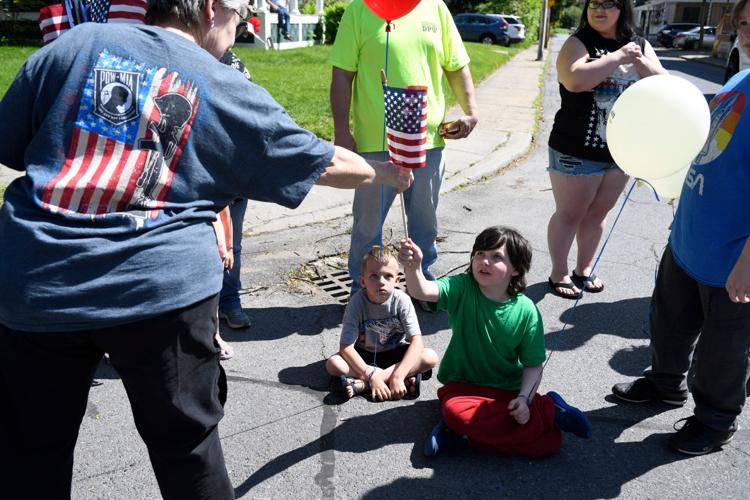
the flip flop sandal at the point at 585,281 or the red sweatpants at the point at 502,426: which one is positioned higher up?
the red sweatpants at the point at 502,426

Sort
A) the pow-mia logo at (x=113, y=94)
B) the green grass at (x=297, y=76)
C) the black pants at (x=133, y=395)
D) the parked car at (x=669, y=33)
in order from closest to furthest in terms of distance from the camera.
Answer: the pow-mia logo at (x=113, y=94)
the black pants at (x=133, y=395)
the green grass at (x=297, y=76)
the parked car at (x=669, y=33)

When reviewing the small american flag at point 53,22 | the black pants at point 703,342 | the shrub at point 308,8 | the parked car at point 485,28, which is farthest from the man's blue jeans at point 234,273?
the parked car at point 485,28

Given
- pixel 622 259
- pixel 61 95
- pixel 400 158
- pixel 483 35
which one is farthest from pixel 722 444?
pixel 483 35

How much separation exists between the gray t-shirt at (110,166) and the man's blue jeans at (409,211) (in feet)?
7.05

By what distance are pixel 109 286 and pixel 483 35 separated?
1252 inches

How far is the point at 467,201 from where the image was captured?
654cm

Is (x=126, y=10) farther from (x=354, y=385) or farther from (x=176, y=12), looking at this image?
(x=354, y=385)

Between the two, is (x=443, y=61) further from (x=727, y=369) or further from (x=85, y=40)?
(x=85, y=40)

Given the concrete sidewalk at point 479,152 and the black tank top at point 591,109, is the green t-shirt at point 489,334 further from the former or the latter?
the concrete sidewalk at point 479,152

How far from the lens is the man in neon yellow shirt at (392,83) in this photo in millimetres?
3684

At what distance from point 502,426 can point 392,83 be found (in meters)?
1.90

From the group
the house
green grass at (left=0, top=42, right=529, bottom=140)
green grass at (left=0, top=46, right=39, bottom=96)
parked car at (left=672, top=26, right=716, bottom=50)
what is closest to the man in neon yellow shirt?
green grass at (left=0, top=42, right=529, bottom=140)

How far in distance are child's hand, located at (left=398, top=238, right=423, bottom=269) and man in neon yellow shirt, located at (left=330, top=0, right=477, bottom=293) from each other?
4.07ft

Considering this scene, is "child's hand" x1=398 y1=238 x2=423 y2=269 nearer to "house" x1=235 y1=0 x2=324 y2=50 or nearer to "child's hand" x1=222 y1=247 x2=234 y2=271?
"child's hand" x1=222 y1=247 x2=234 y2=271
